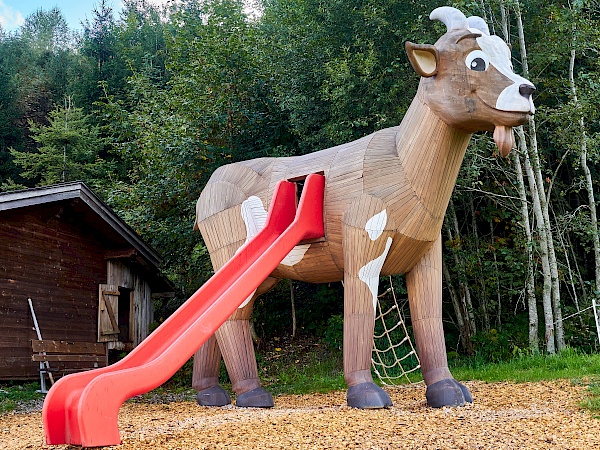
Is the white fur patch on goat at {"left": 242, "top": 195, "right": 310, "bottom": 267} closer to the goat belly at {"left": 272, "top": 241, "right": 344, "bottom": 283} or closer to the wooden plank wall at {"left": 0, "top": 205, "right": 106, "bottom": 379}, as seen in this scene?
the goat belly at {"left": 272, "top": 241, "right": 344, "bottom": 283}

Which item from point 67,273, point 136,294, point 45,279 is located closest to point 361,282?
point 45,279

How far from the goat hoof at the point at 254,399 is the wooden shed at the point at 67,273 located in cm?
445

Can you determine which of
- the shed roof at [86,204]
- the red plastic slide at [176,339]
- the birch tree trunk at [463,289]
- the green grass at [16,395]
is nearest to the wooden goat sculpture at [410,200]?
the red plastic slide at [176,339]

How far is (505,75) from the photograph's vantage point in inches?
200

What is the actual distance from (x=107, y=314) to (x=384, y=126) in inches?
217

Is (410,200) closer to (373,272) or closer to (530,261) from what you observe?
(373,272)

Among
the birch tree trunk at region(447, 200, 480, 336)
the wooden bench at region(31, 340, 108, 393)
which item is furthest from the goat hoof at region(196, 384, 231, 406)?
the birch tree trunk at region(447, 200, 480, 336)

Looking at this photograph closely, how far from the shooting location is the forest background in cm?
926

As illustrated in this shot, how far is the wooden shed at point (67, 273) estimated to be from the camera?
9.05 m

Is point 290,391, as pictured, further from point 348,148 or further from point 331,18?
point 331,18

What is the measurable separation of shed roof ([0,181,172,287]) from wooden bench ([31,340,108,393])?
1.72 m

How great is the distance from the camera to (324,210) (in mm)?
5781

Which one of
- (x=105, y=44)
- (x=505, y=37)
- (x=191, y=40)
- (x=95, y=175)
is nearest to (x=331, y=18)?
(x=505, y=37)

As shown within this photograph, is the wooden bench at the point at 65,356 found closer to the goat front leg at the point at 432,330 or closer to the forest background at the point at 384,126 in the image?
the forest background at the point at 384,126
